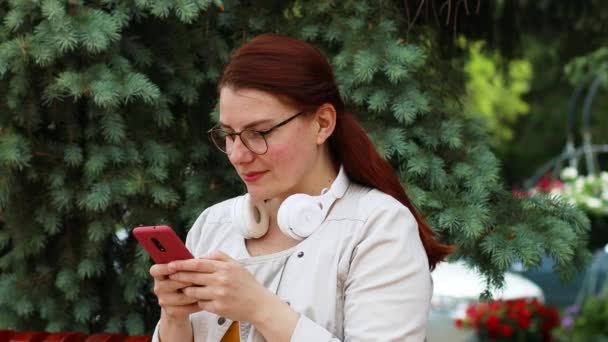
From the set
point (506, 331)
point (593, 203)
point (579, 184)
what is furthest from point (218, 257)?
point (506, 331)

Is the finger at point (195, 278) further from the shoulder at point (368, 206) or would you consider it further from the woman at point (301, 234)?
the shoulder at point (368, 206)

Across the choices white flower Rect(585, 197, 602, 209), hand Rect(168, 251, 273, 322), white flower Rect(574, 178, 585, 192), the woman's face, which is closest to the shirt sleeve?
hand Rect(168, 251, 273, 322)

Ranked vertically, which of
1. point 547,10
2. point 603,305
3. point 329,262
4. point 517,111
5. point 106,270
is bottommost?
point 517,111

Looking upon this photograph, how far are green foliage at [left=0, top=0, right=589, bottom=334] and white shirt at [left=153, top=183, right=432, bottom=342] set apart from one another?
29.2 inches

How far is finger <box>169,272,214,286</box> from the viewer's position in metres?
2.03

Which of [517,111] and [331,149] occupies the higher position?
[331,149]

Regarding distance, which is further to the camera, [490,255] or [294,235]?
[490,255]

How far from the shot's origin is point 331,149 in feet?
7.64

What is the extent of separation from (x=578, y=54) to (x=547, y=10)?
39 cm

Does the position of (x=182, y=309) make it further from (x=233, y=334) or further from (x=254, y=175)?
(x=254, y=175)

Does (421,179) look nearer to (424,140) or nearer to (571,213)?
(424,140)

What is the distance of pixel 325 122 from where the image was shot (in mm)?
2242

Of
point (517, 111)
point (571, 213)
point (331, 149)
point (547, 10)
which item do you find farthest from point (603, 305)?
point (517, 111)

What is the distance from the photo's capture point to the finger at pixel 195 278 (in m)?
2.03
